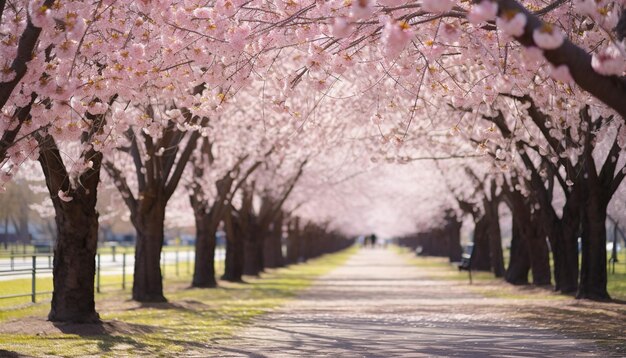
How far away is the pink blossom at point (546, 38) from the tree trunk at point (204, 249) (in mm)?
23861

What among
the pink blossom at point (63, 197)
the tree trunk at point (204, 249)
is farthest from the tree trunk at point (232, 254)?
the pink blossom at point (63, 197)

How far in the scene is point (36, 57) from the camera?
9164mm

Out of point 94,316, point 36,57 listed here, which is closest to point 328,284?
point 94,316

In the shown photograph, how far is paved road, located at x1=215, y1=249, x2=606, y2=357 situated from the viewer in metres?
12.2

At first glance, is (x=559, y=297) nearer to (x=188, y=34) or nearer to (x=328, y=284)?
(x=328, y=284)

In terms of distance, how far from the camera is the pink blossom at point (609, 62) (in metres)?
6.66

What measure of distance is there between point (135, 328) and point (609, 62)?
10.8 meters

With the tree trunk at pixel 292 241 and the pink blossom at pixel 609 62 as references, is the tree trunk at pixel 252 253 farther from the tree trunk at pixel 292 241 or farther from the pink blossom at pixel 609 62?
the pink blossom at pixel 609 62

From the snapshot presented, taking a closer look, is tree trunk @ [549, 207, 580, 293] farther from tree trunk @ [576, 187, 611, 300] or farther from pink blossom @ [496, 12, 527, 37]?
pink blossom @ [496, 12, 527, 37]

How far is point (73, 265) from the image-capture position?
1555 cm

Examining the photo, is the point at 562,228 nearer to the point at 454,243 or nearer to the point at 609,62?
the point at 609,62

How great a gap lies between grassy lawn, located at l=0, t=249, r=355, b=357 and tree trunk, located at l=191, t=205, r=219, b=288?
4960 millimetres

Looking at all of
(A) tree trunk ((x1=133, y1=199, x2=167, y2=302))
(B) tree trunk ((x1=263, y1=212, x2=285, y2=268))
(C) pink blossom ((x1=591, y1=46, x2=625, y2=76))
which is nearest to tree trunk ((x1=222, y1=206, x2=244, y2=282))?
(A) tree trunk ((x1=133, y1=199, x2=167, y2=302))

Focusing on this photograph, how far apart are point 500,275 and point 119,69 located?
95.0 ft
